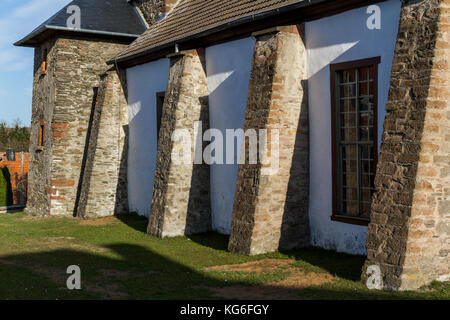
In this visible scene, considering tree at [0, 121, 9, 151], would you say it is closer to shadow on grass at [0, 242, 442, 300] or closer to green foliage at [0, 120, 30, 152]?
green foliage at [0, 120, 30, 152]

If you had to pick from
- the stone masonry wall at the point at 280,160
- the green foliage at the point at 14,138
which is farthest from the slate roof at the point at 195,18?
the green foliage at the point at 14,138

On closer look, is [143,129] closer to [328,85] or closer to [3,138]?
[328,85]

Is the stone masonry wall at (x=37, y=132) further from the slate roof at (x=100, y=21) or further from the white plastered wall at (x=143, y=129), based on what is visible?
the white plastered wall at (x=143, y=129)

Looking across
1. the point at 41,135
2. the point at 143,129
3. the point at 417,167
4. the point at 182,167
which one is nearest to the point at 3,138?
the point at 41,135

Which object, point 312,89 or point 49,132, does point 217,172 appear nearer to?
point 312,89

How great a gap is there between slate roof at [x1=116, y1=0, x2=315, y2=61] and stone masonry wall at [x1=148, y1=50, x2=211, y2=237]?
3.50ft

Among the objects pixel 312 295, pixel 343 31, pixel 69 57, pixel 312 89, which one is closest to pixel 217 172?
pixel 312 89

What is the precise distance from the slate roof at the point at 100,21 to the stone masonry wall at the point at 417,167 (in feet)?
43.9

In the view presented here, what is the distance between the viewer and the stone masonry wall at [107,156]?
17016 mm

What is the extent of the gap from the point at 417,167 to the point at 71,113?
14.0 metres

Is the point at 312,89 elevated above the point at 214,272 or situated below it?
above

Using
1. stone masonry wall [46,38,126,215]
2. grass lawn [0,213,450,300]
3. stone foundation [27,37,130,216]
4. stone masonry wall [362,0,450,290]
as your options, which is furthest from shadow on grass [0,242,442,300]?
stone masonry wall [46,38,126,215]

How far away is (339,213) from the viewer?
998cm
